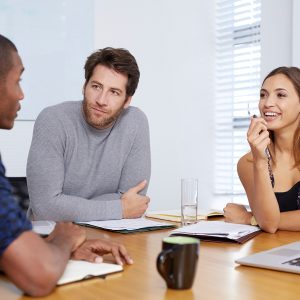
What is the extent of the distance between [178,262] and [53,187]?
3.81 feet

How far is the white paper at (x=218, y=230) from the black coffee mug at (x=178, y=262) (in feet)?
1.78

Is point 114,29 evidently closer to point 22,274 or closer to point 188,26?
point 188,26

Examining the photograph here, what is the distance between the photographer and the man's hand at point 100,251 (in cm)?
120

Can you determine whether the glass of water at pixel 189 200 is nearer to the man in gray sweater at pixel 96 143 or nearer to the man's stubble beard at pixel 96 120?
the man in gray sweater at pixel 96 143

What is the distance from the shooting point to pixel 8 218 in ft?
3.01

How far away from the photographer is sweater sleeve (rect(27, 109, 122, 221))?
1945mm

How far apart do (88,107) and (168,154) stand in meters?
1.74

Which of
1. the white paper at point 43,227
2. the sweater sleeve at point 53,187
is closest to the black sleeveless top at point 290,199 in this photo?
the sweater sleeve at point 53,187

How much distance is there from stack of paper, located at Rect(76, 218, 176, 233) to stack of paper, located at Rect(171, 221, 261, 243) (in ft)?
0.42

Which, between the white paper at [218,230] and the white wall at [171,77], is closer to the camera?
the white paper at [218,230]

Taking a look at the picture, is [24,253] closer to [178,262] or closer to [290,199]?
[178,262]

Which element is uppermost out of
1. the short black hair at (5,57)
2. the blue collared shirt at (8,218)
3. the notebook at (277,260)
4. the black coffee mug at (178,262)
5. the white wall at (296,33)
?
the white wall at (296,33)

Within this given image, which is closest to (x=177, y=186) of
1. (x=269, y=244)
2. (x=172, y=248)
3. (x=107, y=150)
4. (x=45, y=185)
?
(x=107, y=150)

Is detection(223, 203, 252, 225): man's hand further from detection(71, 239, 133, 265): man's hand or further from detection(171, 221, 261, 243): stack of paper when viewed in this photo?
detection(71, 239, 133, 265): man's hand
